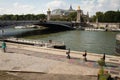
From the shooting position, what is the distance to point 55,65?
64.6 feet

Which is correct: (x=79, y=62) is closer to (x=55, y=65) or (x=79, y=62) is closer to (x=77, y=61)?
(x=77, y=61)

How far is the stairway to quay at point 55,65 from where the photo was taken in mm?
17078

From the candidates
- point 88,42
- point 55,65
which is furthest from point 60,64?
point 88,42

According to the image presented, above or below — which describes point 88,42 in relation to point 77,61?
below

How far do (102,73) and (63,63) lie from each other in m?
6.94

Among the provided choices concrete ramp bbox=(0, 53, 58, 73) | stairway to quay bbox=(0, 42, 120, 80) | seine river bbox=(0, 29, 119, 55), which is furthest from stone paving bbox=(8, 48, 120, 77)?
seine river bbox=(0, 29, 119, 55)

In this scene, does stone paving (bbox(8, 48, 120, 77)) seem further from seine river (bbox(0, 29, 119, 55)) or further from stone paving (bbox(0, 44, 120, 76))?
seine river (bbox(0, 29, 119, 55))

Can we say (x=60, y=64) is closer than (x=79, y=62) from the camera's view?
Yes

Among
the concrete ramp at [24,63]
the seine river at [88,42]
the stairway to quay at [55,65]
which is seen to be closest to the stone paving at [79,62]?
the stairway to quay at [55,65]

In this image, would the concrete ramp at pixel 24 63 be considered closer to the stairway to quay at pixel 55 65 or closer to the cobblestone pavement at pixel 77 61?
the stairway to quay at pixel 55 65

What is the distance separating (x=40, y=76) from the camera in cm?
1667

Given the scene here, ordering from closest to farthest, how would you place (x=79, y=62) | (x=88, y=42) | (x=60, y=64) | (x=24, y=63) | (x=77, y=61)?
(x=60, y=64) → (x=24, y=63) → (x=79, y=62) → (x=77, y=61) → (x=88, y=42)

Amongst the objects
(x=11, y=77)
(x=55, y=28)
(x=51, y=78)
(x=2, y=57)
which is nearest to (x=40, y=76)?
(x=51, y=78)

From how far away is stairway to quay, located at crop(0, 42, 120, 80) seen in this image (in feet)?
56.0
